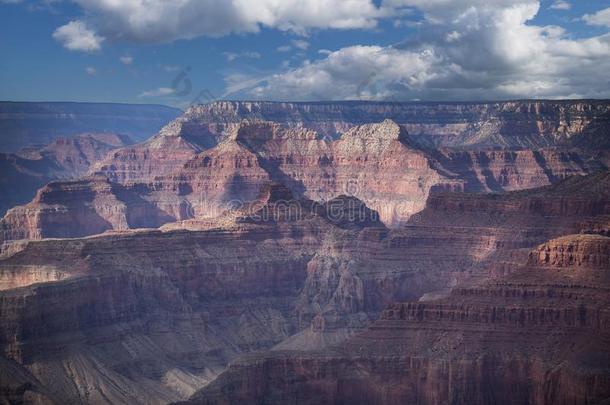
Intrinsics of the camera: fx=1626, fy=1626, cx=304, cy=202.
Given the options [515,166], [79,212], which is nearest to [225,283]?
[79,212]

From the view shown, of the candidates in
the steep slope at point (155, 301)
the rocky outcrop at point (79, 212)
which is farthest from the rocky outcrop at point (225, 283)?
the rocky outcrop at point (79, 212)

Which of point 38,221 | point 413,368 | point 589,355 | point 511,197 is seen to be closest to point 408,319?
point 413,368

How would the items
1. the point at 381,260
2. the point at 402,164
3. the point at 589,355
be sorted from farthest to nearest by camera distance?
the point at 402,164, the point at 381,260, the point at 589,355

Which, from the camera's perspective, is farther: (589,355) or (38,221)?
(38,221)

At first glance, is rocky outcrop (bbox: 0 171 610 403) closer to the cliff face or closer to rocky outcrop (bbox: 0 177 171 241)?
the cliff face

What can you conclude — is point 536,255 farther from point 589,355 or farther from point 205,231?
point 205,231
